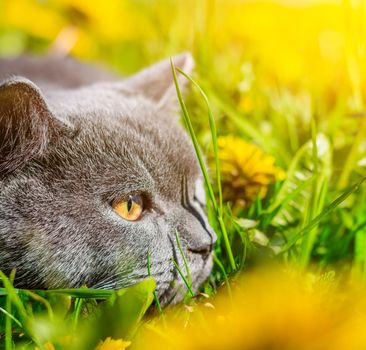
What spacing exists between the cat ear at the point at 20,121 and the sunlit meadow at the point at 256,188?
24 cm

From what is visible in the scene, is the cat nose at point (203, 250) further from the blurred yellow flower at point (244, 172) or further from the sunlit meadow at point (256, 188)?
the blurred yellow flower at point (244, 172)

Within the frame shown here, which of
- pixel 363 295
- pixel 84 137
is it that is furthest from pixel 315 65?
pixel 363 295

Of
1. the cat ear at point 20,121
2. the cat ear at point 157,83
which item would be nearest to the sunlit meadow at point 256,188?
the cat ear at point 157,83

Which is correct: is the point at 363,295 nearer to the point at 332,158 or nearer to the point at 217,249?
the point at 217,249

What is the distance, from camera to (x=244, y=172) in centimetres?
145

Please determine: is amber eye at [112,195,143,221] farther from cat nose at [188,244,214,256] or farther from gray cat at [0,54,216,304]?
cat nose at [188,244,214,256]

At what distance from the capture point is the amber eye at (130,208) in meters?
1.20

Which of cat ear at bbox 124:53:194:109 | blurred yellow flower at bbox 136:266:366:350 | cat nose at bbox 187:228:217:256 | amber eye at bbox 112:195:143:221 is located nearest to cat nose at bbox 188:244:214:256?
cat nose at bbox 187:228:217:256

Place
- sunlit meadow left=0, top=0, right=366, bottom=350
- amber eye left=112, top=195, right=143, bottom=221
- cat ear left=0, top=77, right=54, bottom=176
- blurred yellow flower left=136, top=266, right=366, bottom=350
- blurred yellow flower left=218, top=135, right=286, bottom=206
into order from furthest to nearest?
1. blurred yellow flower left=218, top=135, right=286, bottom=206
2. amber eye left=112, top=195, right=143, bottom=221
3. cat ear left=0, top=77, right=54, bottom=176
4. sunlit meadow left=0, top=0, right=366, bottom=350
5. blurred yellow flower left=136, top=266, right=366, bottom=350

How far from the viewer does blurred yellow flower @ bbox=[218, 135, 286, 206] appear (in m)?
1.43

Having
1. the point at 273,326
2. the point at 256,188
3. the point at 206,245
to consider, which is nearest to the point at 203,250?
the point at 206,245

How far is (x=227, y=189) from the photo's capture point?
1.45m

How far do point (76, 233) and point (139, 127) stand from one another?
0.34 meters

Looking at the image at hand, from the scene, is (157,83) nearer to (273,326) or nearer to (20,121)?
(20,121)
